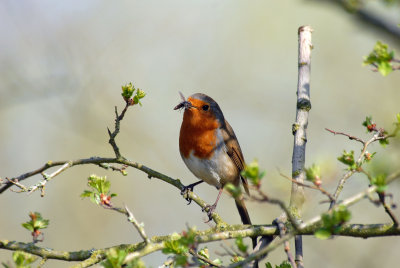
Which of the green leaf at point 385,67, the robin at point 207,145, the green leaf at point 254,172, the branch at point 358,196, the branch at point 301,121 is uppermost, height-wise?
the robin at point 207,145

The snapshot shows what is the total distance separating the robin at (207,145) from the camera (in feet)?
18.1

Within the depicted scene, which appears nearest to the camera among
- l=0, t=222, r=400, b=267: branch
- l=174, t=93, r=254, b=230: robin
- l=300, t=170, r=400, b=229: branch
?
l=300, t=170, r=400, b=229: branch

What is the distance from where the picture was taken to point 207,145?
5.57 meters

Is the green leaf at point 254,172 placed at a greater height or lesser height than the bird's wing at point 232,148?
lesser

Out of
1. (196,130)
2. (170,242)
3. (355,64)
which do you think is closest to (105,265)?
(170,242)

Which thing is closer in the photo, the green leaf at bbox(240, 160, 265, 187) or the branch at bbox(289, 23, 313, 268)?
the green leaf at bbox(240, 160, 265, 187)

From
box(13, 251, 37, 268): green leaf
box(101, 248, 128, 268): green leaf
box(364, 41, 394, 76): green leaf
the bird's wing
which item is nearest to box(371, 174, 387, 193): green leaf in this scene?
box(364, 41, 394, 76): green leaf

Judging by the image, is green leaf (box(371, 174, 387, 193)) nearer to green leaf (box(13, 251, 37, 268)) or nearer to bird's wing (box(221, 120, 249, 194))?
green leaf (box(13, 251, 37, 268))

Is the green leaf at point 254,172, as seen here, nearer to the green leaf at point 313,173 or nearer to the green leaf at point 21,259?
the green leaf at point 313,173

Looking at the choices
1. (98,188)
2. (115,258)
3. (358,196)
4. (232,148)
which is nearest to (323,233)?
(358,196)

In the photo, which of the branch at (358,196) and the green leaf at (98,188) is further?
the green leaf at (98,188)

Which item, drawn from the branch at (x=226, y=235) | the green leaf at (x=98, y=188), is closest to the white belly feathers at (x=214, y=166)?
the branch at (x=226, y=235)

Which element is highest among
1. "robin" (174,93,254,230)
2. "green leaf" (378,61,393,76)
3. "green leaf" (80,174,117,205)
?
"robin" (174,93,254,230)

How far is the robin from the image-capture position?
553 centimetres
